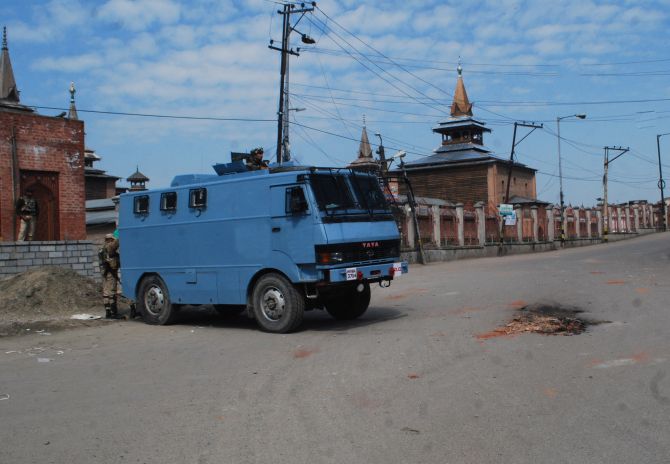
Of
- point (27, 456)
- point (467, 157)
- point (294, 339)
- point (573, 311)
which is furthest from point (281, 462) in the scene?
point (467, 157)

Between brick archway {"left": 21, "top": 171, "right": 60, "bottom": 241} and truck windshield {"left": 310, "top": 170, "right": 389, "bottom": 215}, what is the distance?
1370cm

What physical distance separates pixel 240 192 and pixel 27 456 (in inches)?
265

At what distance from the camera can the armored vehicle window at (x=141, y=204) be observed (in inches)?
505

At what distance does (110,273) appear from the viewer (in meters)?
14.0

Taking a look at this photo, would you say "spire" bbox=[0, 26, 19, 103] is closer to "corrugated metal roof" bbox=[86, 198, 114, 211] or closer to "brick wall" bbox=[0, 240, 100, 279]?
"brick wall" bbox=[0, 240, 100, 279]

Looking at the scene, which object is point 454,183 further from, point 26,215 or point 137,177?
point 26,215

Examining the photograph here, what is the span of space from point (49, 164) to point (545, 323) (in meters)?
16.9

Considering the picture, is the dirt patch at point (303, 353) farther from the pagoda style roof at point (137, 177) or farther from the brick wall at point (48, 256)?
the pagoda style roof at point (137, 177)

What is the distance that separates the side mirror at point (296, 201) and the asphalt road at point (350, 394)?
78.4 inches

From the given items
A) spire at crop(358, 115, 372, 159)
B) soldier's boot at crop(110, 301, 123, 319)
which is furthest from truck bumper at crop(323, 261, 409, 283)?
spire at crop(358, 115, 372, 159)

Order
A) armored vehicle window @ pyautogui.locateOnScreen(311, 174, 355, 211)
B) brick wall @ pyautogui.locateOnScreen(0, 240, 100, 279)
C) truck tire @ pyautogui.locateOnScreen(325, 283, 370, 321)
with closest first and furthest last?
armored vehicle window @ pyautogui.locateOnScreen(311, 174, 355, 211), truck tire @ pyautogui.locateOnScreen(325, 283, 370, 321), brick wall @ pyautogui.locateOnScreen(0, 240, 100, 279)

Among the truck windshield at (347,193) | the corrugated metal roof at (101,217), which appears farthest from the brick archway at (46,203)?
the corrugated metal roof at (101,217)

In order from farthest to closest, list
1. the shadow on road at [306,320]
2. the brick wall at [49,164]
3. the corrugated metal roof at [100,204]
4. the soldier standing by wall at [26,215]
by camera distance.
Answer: the corrugated metal roof at [100,204] < the brick wall at [49,164] < the soldier standing by wall at [26,215] < the shadow on road at [306,320]

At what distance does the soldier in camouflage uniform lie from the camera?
45.5ft
